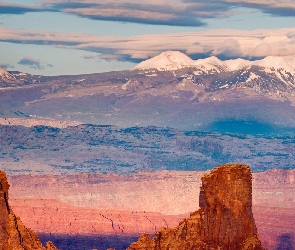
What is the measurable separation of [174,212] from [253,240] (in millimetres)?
126055

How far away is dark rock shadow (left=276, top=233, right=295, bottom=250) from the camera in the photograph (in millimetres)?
132250

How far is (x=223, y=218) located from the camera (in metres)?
43.6

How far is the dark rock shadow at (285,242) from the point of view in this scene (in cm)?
13225

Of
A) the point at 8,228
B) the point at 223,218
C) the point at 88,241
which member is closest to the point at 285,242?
the point at 88,241

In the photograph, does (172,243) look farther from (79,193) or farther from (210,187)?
(79,193)

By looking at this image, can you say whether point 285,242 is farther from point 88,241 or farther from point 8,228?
point 8,228

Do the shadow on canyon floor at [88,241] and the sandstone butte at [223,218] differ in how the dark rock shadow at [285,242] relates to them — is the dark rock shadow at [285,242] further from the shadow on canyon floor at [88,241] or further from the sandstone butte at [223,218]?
the sandstone butte at [223,218]

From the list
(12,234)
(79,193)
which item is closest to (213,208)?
(12,234)

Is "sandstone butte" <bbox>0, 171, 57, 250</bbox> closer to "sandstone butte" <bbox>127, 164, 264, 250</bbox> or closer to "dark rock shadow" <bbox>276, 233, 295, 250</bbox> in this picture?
"sandstone butte" <bbox>127, 164, 264, 250</bbox>

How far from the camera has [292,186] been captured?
648ft

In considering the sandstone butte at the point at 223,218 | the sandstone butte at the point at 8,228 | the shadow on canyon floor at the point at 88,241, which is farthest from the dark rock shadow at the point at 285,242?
the sandstone butte at the point at 8,228

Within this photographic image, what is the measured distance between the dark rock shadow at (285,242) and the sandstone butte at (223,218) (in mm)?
88098

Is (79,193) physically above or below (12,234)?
below

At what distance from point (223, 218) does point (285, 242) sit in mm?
91567
